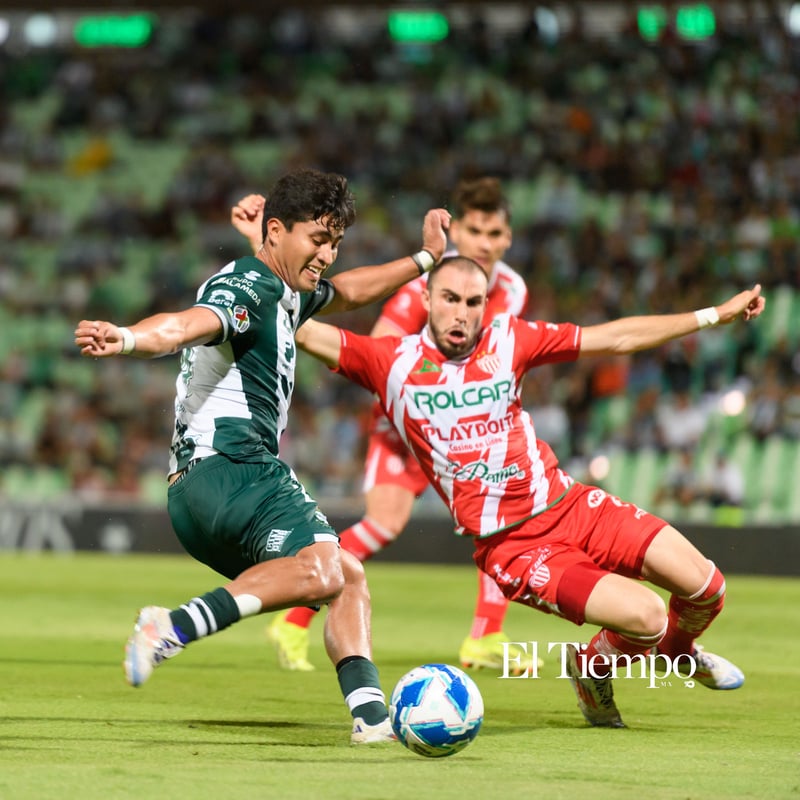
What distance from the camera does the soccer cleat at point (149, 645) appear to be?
4.99 metres

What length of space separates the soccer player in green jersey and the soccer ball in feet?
1.12

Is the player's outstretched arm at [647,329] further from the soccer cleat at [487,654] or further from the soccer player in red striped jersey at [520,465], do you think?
the soccer cleat at [487,654]

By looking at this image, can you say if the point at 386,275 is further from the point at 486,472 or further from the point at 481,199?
the point at 481,199

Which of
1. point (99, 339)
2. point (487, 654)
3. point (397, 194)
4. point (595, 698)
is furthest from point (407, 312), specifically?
point (397, 194)

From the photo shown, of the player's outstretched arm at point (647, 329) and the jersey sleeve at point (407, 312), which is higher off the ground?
the jersey sleeve at point (407, 312)

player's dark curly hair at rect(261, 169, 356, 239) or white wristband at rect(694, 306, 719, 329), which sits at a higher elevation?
player's dark curly hair at rect(261, 169, 356, 239)

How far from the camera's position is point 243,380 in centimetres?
577

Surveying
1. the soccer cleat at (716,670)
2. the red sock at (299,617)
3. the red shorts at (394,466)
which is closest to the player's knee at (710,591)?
the soccer cleat at (716,670)

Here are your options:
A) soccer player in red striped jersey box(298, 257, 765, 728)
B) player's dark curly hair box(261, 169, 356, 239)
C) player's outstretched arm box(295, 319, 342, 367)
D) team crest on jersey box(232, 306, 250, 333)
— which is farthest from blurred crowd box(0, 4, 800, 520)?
team crest on jersey box(232, 306, 250, 333)

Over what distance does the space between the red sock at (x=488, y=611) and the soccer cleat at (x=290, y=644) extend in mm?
944

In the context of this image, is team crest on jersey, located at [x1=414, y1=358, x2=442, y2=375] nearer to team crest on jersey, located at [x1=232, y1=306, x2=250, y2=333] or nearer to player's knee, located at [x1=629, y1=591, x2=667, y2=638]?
team crest on jersey, located at [x1=232, y1=306, x2=250, y2=333]

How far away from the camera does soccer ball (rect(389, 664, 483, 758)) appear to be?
5281 mm

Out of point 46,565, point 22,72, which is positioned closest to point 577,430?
point 46,565

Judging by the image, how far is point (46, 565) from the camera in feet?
55.9
